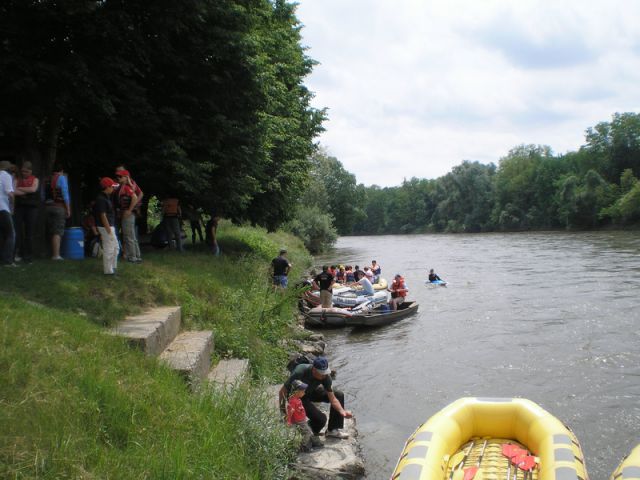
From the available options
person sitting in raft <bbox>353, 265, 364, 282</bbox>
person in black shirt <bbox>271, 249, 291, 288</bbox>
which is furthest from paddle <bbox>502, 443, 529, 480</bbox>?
person sitting in raft <bbox>353, 265, 364, 282</bbox>

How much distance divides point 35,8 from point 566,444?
1077 cm

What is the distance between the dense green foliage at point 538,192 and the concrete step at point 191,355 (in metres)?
52.2

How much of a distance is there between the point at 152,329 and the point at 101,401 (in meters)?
2.35

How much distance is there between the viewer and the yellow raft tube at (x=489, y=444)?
566cm

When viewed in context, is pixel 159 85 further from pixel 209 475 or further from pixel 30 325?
pixel 209 475

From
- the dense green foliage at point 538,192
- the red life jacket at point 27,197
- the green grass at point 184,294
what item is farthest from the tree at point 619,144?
the red life jacket at point 27,197

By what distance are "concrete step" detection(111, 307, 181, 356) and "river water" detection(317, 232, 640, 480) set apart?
10.9 ft

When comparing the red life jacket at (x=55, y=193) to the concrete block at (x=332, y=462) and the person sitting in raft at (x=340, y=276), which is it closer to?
the concrete block at (x=332, y=462)

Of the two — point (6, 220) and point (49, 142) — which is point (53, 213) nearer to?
point (6, 220)

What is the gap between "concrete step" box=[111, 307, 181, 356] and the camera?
6492mm

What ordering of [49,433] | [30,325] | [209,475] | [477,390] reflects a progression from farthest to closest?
[477,390], [30,325], [209,475], [49,433]

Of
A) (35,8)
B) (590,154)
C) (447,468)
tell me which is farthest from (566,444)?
(590,154)

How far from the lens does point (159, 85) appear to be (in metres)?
12.7

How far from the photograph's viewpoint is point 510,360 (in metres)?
12.5
